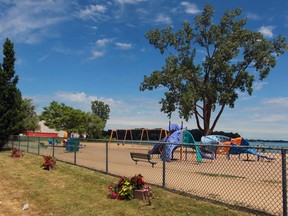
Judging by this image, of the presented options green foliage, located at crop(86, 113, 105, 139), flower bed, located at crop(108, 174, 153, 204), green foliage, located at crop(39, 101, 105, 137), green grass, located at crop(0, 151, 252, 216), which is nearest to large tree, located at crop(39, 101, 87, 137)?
green foliage, located at crop(39, 101, 105, 137)

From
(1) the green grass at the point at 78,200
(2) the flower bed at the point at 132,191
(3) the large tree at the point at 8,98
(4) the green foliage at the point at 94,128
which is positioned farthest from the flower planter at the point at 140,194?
(4) the green foliage at the point at 94,128

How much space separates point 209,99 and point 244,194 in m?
27.0

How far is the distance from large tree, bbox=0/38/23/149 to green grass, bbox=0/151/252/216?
12525 mm

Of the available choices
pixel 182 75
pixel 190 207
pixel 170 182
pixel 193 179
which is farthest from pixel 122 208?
pixel 182 75

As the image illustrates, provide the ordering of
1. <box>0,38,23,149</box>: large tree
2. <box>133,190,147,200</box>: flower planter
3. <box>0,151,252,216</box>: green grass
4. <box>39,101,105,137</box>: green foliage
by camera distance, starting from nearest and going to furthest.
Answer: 1. <box>0,151,252,216</box>: green grass
2. <box>133,190,147,200</box>: flower planter
3. <box>0,38,23,149</box>: large tree
4. <box>39,101,105,137</box>: green foliage

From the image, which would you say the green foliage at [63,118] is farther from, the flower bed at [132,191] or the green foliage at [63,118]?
the flower bed at [132,191]

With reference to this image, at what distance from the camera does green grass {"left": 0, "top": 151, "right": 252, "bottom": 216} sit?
671cm

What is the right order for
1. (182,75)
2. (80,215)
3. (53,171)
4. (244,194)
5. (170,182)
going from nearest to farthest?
(80,215) < (244,194) < (170,182) < (53,171) < (182,75)

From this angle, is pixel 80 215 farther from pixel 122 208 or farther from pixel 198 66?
pixel 198 66

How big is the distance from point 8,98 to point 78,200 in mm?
17555

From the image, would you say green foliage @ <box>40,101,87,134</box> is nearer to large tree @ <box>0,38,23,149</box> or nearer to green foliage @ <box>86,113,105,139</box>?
green foliage @ <box>86,113,105,139</box>

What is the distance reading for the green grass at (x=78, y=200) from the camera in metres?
6.71

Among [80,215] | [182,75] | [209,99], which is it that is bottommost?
[80,215]

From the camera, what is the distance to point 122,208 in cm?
694
